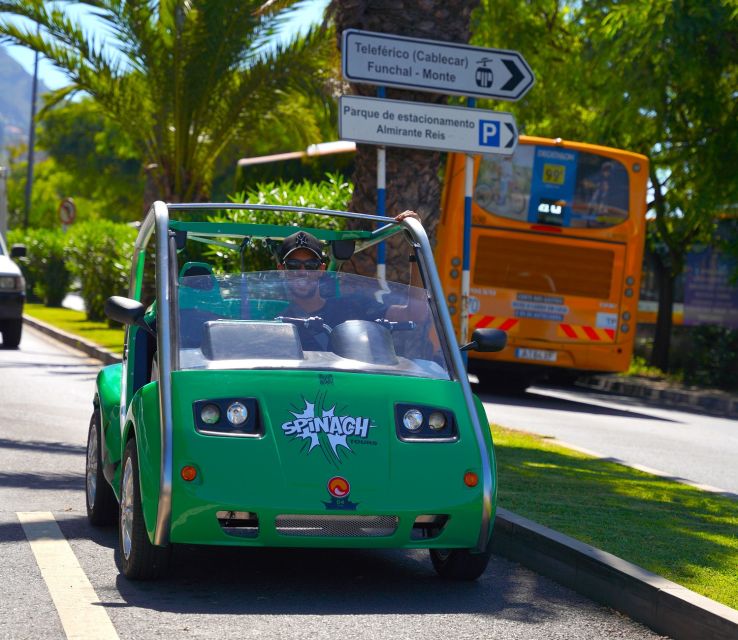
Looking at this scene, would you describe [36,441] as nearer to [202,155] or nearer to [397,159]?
[397,159]

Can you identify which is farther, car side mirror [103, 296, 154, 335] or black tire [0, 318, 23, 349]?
Answer: black tire [0, 318, 23, 349]

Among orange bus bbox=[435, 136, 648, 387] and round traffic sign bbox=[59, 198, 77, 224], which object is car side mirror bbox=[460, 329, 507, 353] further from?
round traffic sign bbox=[59, 198, 77, 224]

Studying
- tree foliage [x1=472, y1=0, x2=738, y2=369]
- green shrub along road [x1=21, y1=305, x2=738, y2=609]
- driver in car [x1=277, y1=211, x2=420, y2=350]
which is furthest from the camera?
tree foliage [x1=472, y1=0, x2=738, y2=369]

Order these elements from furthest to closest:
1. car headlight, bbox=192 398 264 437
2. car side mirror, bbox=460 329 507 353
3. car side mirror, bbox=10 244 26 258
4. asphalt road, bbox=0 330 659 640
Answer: car side mirror, bbox=10 244 26 258, car side mirror, bbox=460 329 507 353, car headlight, bbox=192 398 264 437, asphalt road, bbox=0 330 659 640

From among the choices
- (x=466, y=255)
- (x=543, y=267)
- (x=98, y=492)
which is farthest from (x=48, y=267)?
(x=98, y=492)

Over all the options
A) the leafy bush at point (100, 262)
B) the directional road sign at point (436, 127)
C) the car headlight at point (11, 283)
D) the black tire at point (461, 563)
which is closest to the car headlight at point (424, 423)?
the black tire at point (461, 563)

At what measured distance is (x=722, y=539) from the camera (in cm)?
705

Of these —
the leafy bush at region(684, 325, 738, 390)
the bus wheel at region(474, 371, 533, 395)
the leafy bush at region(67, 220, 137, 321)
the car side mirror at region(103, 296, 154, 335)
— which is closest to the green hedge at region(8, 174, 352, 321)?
the leafy bush at region(67, 220, 137, 321)

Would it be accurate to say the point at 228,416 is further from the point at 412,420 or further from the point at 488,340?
the point at 488,340

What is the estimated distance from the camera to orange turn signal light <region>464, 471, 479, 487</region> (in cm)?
575

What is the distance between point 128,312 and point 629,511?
126 inches

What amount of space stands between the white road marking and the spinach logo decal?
1028mm

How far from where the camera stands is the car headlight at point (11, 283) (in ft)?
70.3

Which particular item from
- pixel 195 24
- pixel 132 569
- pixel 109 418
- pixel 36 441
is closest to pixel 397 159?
pixel 36 441
